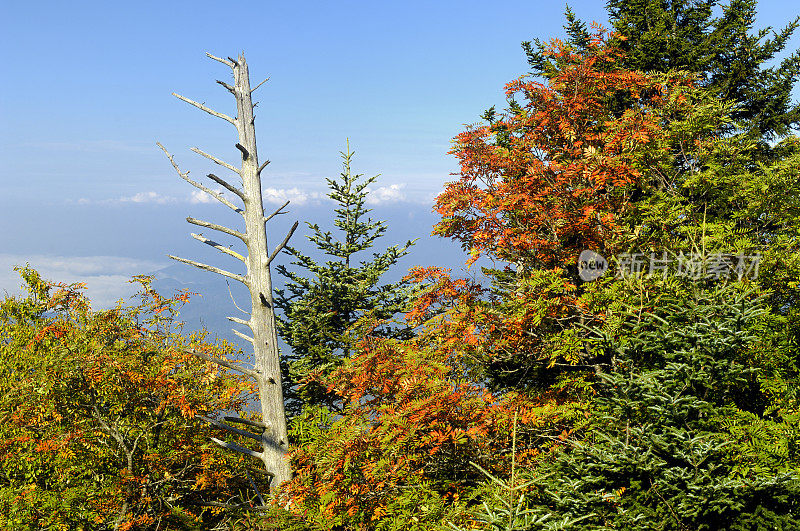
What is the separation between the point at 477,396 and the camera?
24.9 feet

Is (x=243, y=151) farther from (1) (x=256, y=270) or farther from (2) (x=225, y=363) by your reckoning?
(2) (x=225, y=363)

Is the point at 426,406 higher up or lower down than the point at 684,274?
lower down

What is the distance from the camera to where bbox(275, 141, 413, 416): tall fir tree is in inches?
690

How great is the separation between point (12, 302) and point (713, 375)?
12.5 meters

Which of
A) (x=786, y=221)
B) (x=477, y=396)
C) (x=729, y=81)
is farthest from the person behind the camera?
(x=729, y=81)

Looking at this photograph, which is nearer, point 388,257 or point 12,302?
point 12,302

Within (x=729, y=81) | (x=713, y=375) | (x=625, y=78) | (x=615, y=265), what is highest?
(x=729, y=81)

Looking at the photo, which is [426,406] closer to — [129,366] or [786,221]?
[129,366]

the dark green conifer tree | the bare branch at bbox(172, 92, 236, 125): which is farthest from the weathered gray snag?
the dark green conifer tree

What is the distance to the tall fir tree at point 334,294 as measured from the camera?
57.5 feet

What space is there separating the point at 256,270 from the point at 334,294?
8.44 metres

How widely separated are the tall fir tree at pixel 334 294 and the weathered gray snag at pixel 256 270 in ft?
21.2

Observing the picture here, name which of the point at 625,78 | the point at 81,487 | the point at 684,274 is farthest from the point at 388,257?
the point at 684,274

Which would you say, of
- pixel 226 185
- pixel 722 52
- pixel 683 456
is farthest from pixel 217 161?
pixel 722 52
